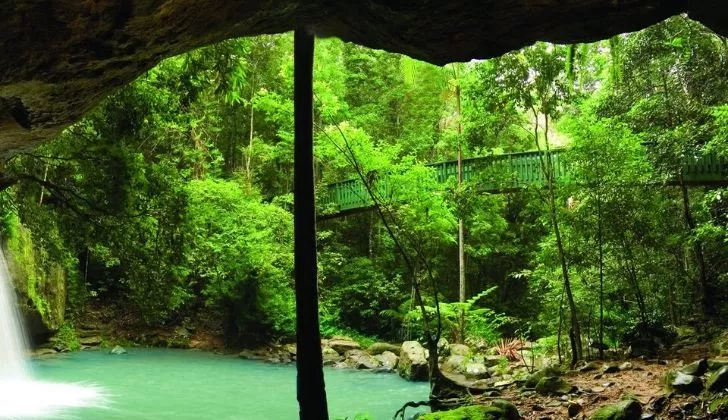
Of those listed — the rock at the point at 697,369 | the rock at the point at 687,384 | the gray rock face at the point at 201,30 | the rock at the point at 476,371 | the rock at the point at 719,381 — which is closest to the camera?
the gray rock face at the point at 201,30

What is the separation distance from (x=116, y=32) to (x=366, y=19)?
2.10 metres

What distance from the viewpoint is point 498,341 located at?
1418cm

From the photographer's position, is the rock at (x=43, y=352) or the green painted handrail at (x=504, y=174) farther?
the rock at (x=43, y=352)

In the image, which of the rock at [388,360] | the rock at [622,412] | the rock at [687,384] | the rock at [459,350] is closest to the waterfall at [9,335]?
the rock at [388,360]

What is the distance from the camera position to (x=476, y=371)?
37.4 feet

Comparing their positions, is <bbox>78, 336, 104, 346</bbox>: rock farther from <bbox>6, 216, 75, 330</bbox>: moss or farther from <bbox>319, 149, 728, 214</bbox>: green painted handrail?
A: <bbox>319, 149, 728, 214</bbox>: green painted handrail

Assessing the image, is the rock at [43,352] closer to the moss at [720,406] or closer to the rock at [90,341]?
the rock at [90,341]

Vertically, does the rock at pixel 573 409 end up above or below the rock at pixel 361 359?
above

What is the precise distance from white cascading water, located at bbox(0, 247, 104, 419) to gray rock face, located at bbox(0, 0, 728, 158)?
260 inches

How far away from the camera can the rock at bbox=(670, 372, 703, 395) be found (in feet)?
17.9

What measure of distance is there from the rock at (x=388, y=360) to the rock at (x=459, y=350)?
219cm

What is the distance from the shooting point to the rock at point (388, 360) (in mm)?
14414

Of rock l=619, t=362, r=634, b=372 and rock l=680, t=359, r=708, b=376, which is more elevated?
rock l=680, t=359, r=708, b=376

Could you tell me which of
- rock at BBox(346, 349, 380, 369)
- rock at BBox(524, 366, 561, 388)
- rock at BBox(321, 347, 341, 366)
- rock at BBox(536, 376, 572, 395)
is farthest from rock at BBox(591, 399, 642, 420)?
rock at BBox(321, 347, 341, 366)
